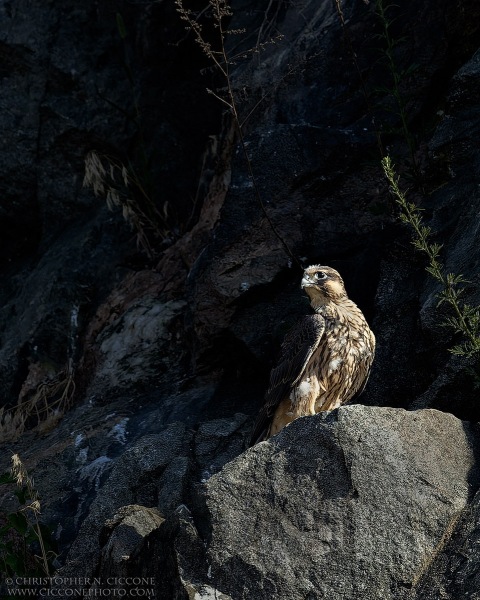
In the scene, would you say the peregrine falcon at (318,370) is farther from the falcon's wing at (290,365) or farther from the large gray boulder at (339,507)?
the large gray boulder at (339,507)

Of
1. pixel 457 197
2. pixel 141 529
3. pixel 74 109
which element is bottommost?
pixel 457 197

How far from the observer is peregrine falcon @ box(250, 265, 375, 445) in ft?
17.0

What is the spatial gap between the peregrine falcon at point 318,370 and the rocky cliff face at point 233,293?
8.9 inches

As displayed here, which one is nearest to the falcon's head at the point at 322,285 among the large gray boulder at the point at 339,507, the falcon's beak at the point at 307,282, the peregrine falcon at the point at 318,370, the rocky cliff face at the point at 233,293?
the falcon's beak at the point at 307,282

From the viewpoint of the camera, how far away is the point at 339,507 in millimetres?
3895

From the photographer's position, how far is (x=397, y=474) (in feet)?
12.9

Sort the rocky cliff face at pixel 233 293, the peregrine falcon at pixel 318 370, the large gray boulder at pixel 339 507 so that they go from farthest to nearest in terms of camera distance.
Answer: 1. the peregrine falcon at pixel 318 370
2. the rocky cliff face at pixel 233 293
3. the large gray boulder at pixel 339 507

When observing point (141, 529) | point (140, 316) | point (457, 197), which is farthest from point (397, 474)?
point (140, 316)

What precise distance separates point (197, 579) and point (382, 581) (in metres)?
0.72

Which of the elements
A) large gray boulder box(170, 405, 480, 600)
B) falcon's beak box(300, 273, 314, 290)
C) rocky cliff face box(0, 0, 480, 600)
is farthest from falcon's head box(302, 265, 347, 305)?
large gray boulder box(170, 405, 480, 600)

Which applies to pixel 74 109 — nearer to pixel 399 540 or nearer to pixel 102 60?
pixel 102 60

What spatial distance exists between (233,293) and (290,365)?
1075 millimetres

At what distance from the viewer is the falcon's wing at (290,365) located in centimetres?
519

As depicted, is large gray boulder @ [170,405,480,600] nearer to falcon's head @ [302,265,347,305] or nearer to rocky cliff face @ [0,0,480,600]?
rocky cliff face @ [0,0,480,600]
